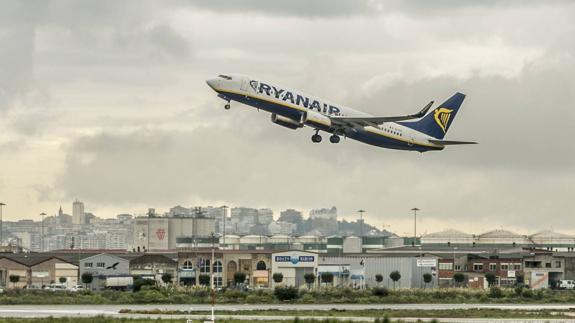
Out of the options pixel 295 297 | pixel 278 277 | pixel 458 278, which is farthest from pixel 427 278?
pixel 295 297

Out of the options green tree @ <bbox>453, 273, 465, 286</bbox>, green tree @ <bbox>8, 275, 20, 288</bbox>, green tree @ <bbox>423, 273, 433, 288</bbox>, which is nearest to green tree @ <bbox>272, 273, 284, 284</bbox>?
green tree @ <bbox>423, 273, 433, 288</bbox>

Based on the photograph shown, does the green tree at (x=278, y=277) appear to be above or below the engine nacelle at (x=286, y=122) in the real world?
below

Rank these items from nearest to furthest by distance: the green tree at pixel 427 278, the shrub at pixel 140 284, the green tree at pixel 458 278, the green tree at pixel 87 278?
the shrub at pixel 140 284 → the green tree at pixel 87 278 → the green tree at pixel 427 278 → the green tree at pixel 458 278

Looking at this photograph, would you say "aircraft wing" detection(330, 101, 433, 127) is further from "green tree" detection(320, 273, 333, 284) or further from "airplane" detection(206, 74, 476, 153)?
"green tree" detection(320, 273, 333, 284)

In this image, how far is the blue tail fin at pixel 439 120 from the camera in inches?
5945

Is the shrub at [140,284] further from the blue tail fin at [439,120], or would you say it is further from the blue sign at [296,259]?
the blue tail fin at [439,120]

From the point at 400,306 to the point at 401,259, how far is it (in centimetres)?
6885

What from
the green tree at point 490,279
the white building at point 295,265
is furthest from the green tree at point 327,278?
the green tree at point 490,279

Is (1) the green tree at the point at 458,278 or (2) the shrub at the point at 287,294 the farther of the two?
(1) the green tree at the point at 458,278

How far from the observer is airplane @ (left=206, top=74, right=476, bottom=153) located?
438 feet

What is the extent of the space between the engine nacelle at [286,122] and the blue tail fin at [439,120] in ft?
51.1

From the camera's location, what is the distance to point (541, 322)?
3661 inches

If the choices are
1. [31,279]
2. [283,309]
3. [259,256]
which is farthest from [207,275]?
[283,309]

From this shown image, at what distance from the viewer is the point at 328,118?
138 metres
